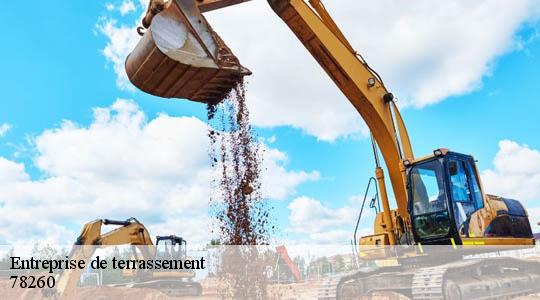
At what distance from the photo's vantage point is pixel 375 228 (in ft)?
25.0

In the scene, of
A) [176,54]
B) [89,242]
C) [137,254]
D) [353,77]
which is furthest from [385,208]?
[137,254]

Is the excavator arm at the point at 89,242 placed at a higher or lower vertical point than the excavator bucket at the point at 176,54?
lower

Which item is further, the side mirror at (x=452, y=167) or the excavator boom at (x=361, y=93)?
the side mirror at (x=452, y=167)

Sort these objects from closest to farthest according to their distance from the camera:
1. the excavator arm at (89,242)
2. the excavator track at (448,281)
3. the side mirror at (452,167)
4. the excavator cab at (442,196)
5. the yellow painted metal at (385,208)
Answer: the excavator arm at (89,242) → the excavator track at (448,281) → the excavator cab at (442,196) → the side mirror at (452,167) → the yellow painted metal at (385,208)

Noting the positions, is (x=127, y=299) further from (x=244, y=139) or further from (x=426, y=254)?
(x=426, y=254)

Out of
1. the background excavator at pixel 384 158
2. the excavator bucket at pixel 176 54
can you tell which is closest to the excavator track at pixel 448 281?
the background excavator at pixel 384 158

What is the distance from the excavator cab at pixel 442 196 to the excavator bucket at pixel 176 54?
3.20 meters

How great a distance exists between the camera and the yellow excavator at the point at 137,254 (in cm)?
579

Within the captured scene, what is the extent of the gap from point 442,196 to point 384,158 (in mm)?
1347

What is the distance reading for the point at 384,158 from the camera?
302 inches

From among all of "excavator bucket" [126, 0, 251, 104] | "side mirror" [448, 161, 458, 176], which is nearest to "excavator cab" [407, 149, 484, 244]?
"side mirror" [448, 161, 458, 176]

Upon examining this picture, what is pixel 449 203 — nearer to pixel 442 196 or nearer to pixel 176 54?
pixel 442 196

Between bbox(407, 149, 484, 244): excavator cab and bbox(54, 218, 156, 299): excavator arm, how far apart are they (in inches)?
174

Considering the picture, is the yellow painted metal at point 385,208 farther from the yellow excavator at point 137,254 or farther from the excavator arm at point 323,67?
the yellow excavator at point 137,254
